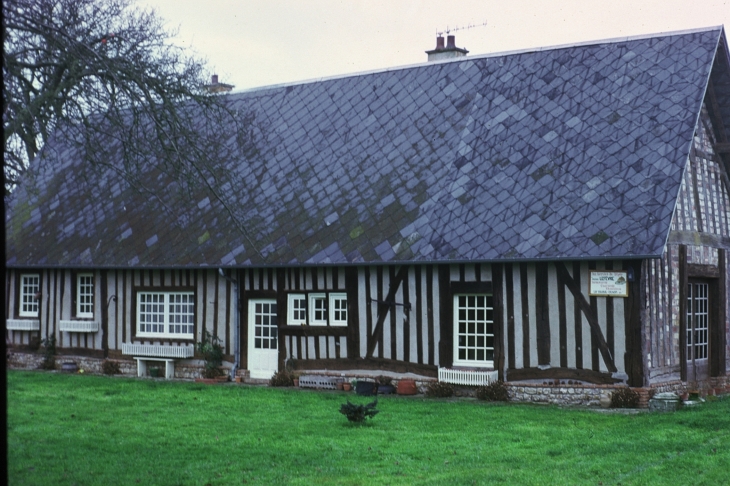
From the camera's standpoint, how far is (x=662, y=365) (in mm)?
15898

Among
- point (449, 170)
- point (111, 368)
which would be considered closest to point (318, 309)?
point (449, 170)

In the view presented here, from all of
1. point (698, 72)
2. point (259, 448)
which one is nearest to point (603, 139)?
point (698, 72)

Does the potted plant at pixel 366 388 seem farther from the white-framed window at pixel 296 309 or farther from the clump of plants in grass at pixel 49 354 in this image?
the clump of plants in grass at pixel 49 354

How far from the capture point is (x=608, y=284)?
1535 cm

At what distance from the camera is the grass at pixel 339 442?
9320 millimetres

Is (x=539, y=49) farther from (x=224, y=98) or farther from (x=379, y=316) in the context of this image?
(x=224, y=98)

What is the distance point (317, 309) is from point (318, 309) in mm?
25

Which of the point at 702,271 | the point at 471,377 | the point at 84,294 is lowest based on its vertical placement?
the point at 471,377

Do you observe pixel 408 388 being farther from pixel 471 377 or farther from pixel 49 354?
pixel 49 354

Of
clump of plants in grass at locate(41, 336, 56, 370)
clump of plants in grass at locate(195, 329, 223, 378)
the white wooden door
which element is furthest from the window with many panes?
clump of plants in grass at locate(41, 336, 56, 370)

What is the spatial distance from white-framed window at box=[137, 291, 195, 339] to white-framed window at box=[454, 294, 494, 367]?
235 inches

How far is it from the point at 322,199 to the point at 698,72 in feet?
23.5

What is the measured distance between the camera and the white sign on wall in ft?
50.0

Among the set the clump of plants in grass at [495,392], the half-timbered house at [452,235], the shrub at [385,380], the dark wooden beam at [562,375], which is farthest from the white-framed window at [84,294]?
the dark wooden beam at [562,375]
